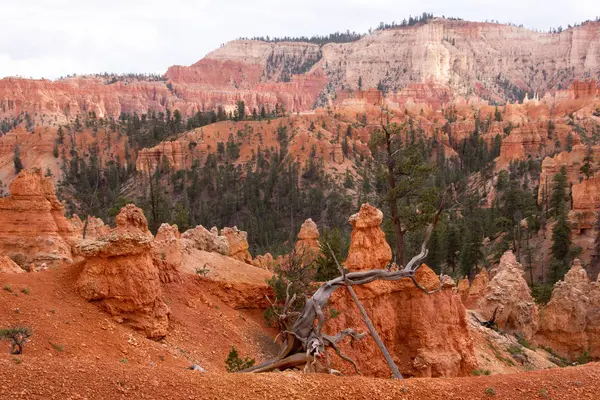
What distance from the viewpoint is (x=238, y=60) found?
653 feet

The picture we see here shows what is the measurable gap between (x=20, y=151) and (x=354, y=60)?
12648 cm

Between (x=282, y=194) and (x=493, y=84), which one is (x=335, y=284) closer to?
(x=282, y=194)

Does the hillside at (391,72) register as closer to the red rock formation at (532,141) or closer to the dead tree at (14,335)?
the red rock formation at (532,141)

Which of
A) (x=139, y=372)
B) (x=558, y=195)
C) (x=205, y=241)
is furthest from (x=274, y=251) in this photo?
(x=139, y=372)

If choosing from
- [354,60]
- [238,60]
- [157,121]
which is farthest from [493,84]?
[157,121]

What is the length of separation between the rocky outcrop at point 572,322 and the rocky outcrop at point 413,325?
8.82 metres

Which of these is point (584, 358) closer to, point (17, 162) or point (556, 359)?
point (556, 359)

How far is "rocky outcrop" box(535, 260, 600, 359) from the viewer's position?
71.2 ft

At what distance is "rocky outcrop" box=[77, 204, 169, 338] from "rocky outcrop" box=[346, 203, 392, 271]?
5.23m

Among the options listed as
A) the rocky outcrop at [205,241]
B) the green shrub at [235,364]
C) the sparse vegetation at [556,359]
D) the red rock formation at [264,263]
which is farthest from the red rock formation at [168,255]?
the sparse vegetation at [556,359]

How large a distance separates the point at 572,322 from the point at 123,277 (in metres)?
17.5

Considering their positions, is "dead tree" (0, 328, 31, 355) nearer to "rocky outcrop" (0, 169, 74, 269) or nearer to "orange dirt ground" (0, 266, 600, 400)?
"orange dirt ground" (0, 266, 600, 400)

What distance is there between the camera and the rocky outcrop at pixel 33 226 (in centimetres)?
1895

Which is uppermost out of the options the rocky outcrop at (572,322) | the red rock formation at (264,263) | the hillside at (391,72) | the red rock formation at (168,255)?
the hillside at (391,72)
